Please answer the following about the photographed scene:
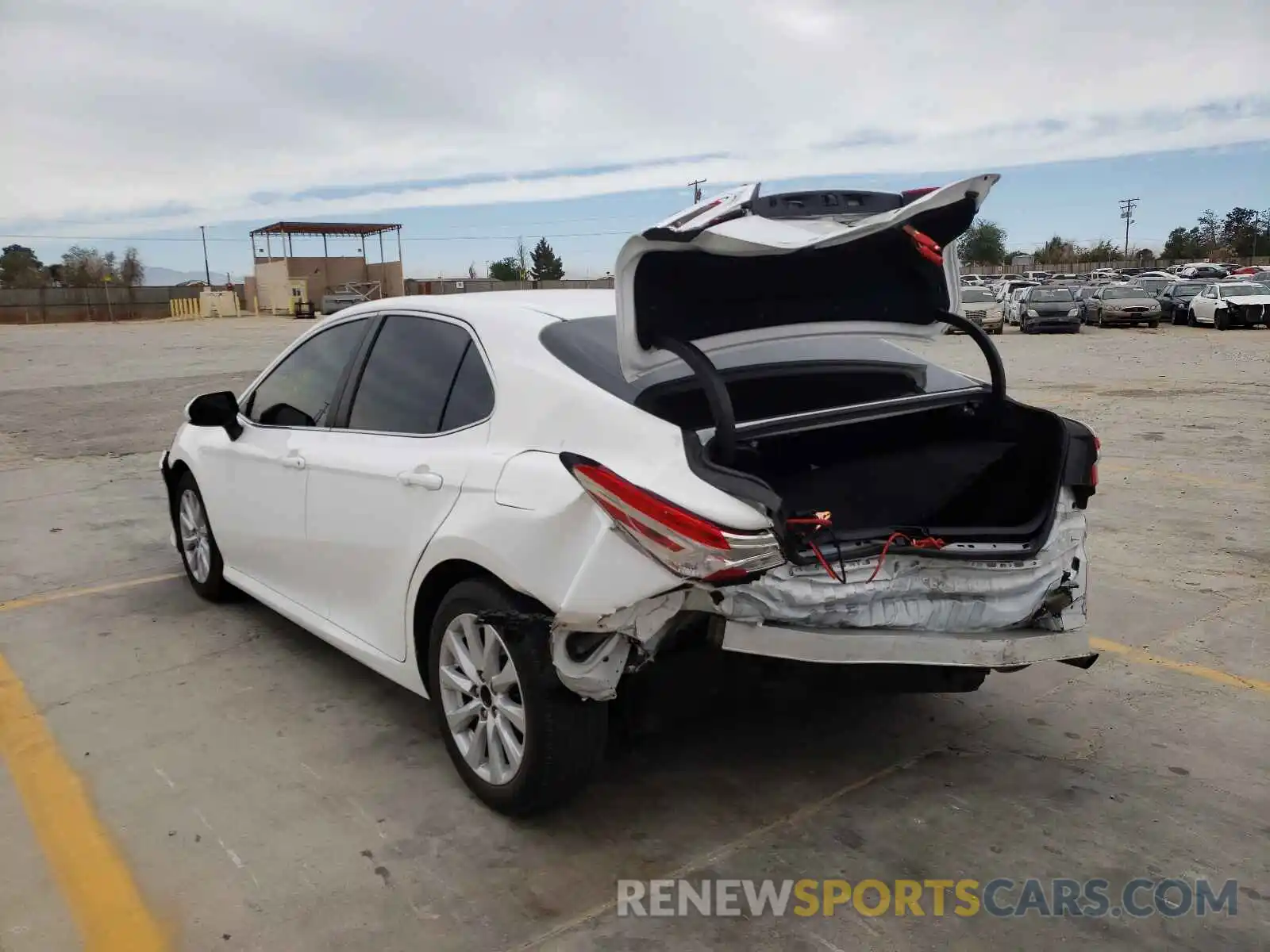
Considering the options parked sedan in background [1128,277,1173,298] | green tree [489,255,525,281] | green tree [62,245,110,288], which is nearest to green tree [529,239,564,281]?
green tree [489,255,525,281]

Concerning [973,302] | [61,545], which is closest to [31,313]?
[973,302]

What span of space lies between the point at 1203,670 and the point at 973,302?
90.3 feet

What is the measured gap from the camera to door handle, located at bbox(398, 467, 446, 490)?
3.38 meters

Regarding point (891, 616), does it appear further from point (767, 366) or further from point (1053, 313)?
point (1053, 313)

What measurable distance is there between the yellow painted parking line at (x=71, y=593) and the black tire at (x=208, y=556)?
345 millimetres

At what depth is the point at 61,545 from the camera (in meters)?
6.82

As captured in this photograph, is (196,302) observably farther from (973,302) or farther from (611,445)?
(611,445)

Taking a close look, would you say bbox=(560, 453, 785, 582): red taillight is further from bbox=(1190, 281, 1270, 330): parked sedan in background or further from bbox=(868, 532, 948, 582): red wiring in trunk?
bbox=(1190, 281, 1270, 330): parked sedan in background

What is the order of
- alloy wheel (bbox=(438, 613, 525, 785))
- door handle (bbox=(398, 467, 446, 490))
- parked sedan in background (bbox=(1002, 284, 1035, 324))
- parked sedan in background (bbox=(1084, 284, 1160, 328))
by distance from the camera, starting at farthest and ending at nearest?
parked sedan in background (bbox=(1002, 284, 1035, 324)), parked sedan in background (bbox=(1084, 284, 1160, 328)), door handle (bbox=(398, 467, 446, 490)), alloy wheel (bbox=(438, 613, 525, 785))

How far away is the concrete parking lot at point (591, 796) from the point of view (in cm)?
276

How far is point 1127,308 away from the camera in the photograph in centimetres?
3198

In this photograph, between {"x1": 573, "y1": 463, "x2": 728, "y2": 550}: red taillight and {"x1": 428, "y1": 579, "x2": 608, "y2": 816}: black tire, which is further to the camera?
{"x1": 428, "y1": 579, "x2": 608, "y2": 816}: black tire

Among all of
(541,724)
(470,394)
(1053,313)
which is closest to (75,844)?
(541,724)

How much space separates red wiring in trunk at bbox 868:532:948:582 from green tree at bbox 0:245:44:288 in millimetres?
80845
